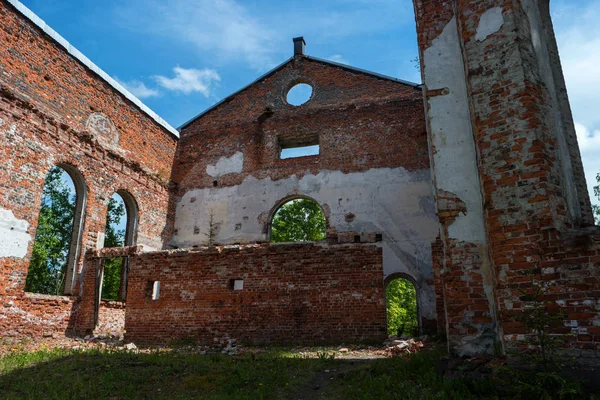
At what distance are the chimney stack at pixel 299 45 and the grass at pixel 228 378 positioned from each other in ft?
43.5

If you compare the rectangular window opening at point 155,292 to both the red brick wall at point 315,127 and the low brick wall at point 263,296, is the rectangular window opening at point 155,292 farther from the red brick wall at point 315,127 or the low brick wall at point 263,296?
the red brick wall at point 315,127

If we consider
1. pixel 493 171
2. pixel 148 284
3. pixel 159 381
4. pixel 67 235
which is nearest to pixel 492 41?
pixel 493 171

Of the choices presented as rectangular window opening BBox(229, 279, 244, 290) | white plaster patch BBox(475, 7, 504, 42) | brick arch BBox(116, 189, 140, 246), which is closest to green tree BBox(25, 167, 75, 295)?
brick arch BBox(116, 189, 140, 246)

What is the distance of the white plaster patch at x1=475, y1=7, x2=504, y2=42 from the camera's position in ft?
16.8

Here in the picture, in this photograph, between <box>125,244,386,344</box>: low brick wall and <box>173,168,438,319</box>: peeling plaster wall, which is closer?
<box>125,244,386,344</box>: low brick wall

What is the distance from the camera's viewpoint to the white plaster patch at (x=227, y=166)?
16.2 m

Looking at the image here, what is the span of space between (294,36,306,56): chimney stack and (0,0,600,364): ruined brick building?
50 millimetres

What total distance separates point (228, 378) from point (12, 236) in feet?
23.9

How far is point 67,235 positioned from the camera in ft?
78.0

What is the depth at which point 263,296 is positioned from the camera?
945cm

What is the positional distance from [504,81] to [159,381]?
229 inches

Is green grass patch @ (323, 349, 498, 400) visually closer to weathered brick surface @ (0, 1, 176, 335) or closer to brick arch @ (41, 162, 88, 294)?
weathered brick surface @ (0, 1, 176, 335)

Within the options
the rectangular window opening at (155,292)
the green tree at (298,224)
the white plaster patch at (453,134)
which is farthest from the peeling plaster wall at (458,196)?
the green tree at (298,224)

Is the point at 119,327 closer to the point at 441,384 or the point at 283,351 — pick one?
the point at 283,351
